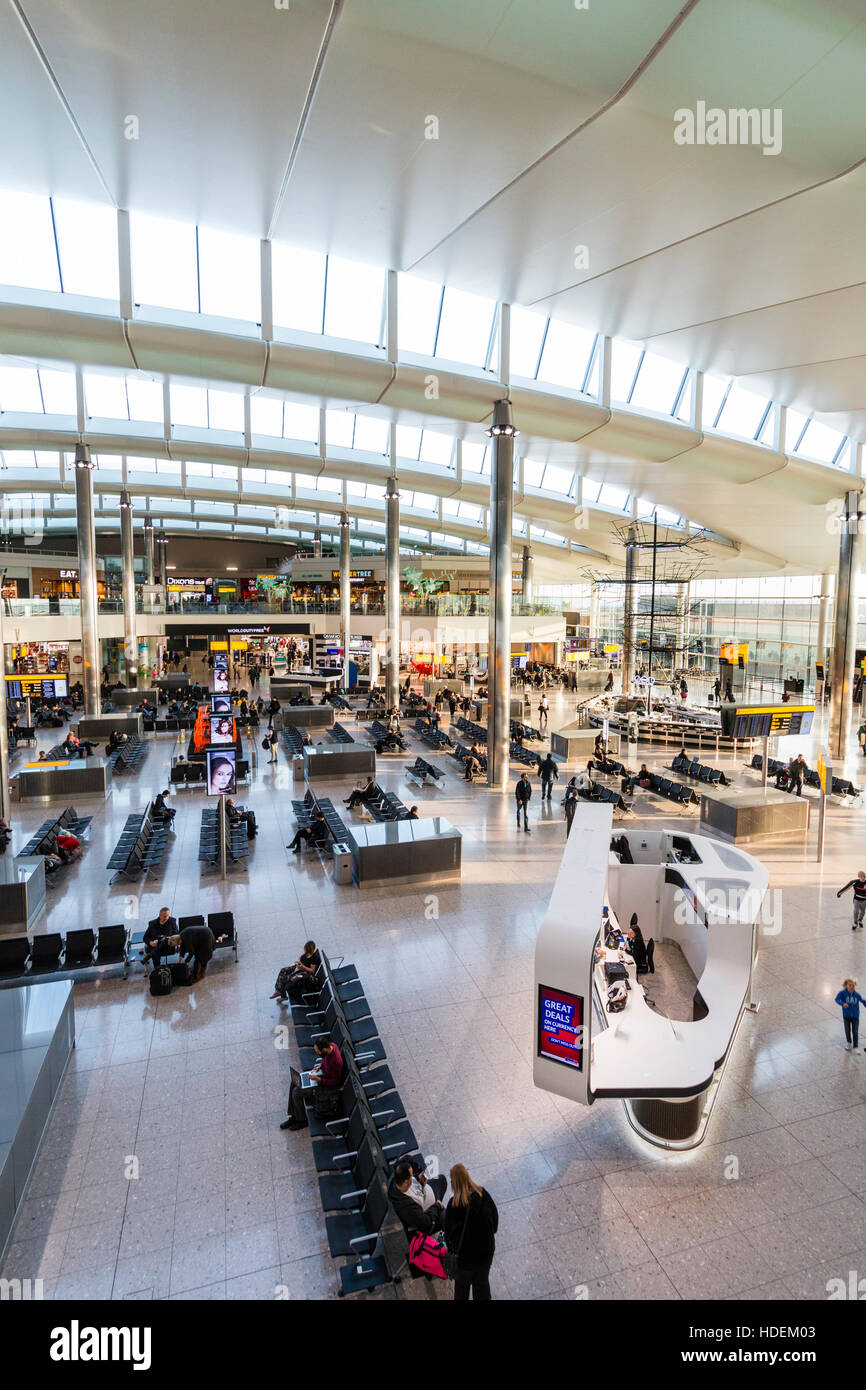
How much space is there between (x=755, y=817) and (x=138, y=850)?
11531 millimetres

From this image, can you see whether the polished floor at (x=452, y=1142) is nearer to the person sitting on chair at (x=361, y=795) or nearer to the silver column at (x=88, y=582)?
the person sitting on chair at (x=361, y=795)

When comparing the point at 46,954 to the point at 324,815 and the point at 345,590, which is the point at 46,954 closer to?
the point at 324,815

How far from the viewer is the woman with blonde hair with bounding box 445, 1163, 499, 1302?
4.11 m

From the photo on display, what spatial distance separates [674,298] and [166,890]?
14394 millimetres

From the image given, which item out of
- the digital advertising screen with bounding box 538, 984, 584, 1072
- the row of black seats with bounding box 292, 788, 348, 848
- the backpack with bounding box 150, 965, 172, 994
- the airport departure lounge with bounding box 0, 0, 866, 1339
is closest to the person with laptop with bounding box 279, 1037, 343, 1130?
the airport departure lounge with bounding box 0, 0, 866, 1339

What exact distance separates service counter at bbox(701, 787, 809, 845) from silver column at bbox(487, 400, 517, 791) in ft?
18.8

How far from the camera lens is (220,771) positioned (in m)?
11.8

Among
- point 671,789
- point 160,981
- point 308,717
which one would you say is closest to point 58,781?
point 308,717

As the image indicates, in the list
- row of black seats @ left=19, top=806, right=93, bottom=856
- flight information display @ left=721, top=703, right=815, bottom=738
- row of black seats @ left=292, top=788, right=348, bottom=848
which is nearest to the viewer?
row of black seats @ left=19, top=806, right=93, bottom=856

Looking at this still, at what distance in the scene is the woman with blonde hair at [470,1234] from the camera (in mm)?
4113

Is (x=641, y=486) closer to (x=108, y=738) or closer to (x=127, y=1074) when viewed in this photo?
(x=108, y=738)

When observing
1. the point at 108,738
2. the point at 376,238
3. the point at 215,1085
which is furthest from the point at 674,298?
the point at 108,738

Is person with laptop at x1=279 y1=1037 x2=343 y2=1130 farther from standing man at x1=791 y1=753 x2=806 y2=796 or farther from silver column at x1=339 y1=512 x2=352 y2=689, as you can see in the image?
silver column at x1=339 y1=512 x2=352 y2=689

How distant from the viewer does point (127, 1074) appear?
673 cm
